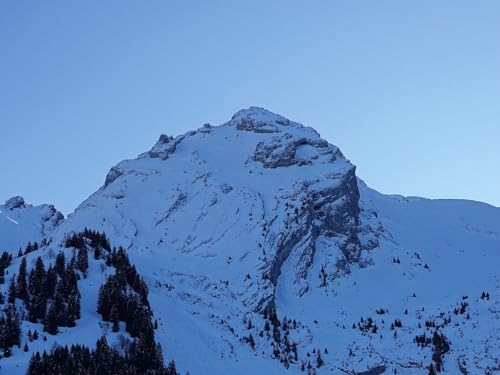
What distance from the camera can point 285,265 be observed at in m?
151

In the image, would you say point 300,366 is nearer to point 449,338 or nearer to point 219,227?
point 449,338

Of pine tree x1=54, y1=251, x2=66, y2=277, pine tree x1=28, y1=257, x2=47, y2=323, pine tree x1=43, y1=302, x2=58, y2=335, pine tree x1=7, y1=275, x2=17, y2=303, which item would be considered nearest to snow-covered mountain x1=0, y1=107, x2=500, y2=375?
pine tree x1=43, y1=302, x2=58, y2=335

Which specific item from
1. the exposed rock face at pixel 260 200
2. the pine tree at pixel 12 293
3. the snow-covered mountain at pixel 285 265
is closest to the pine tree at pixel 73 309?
the snow-covered mountain at pixel 285 265

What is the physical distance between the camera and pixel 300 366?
387 feet

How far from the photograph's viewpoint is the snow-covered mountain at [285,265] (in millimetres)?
118375

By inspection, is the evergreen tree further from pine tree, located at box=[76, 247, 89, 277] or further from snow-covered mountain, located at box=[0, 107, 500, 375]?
pine tree, located at box=[76, 247, 89, 277]

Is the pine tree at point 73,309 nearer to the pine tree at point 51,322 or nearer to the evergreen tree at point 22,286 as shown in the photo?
the pine tree at point 51,322

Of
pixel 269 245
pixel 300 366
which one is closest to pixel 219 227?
pixel 269 245

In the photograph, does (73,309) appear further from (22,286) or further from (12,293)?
(22,286)

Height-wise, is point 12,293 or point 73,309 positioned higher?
point 12,293

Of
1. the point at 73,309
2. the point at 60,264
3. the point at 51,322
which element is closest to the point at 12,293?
the point at 73,309

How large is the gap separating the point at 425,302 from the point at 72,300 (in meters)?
72.5

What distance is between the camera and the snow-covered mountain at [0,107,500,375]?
388ft

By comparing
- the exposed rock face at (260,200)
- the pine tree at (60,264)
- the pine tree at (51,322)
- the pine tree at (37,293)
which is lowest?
the pine tree at (51,322)
